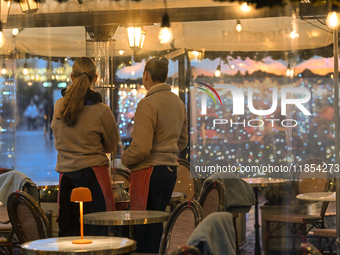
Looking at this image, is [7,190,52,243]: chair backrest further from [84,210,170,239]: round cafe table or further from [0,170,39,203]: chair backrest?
[0,170,39,203]: chair backrest

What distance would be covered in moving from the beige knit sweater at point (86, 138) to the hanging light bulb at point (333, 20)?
1.86 metres

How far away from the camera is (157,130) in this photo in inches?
137

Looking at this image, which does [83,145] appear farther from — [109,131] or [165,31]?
[165,31]

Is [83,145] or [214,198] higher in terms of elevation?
[83,145]

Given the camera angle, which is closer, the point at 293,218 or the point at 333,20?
the point at 333,20

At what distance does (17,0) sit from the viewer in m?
3.97

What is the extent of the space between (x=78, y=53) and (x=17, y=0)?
684 mm

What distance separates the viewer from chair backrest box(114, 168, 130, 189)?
12.1ft

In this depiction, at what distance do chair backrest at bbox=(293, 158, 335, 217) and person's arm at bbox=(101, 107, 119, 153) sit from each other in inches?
58.9

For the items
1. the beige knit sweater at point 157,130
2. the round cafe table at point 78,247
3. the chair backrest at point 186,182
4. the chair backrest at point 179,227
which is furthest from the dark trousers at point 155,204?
the round cafe table at point 78,247

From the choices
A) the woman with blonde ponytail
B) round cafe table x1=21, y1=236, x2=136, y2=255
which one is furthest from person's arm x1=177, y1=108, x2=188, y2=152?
round cafe table x1=21, y1=236, x2=136, y2=255

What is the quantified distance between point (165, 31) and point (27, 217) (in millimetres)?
1794

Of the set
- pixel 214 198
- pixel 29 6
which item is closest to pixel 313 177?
pixel 214 198

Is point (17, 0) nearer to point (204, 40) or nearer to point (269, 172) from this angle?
point (204, 40)
